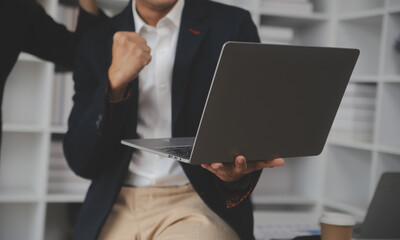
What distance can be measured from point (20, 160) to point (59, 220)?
0.40m

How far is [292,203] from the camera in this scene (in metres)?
2.77

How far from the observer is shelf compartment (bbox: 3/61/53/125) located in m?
2.55

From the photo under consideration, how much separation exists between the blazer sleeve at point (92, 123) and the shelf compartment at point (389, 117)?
4.88ft

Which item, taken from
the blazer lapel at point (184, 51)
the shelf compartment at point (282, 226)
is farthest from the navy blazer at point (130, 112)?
the shelf compartment at point (282, 226)

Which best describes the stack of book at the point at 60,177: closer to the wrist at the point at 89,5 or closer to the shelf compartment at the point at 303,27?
the wrist at the point at 89,5

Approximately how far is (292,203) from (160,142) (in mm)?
1884

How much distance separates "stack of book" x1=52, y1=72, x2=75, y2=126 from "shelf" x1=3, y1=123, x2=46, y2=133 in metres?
0.11

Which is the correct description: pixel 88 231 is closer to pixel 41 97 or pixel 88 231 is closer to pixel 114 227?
pixel 114 227

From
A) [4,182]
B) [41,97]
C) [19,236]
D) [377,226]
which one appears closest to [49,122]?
[41,97]

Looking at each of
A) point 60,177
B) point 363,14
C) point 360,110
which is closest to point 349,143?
point 360,110

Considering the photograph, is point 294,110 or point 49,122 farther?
point 49,122

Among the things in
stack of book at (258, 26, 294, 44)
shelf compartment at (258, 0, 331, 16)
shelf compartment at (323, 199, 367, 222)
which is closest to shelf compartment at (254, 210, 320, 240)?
shelf compartment at (323, 199, 367, 222)

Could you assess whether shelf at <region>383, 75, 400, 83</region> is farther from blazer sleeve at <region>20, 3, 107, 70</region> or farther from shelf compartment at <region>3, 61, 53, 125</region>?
shelf compartment at <region>3, 61, 53, 125</region>

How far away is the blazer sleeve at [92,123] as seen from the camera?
46.9 inches
